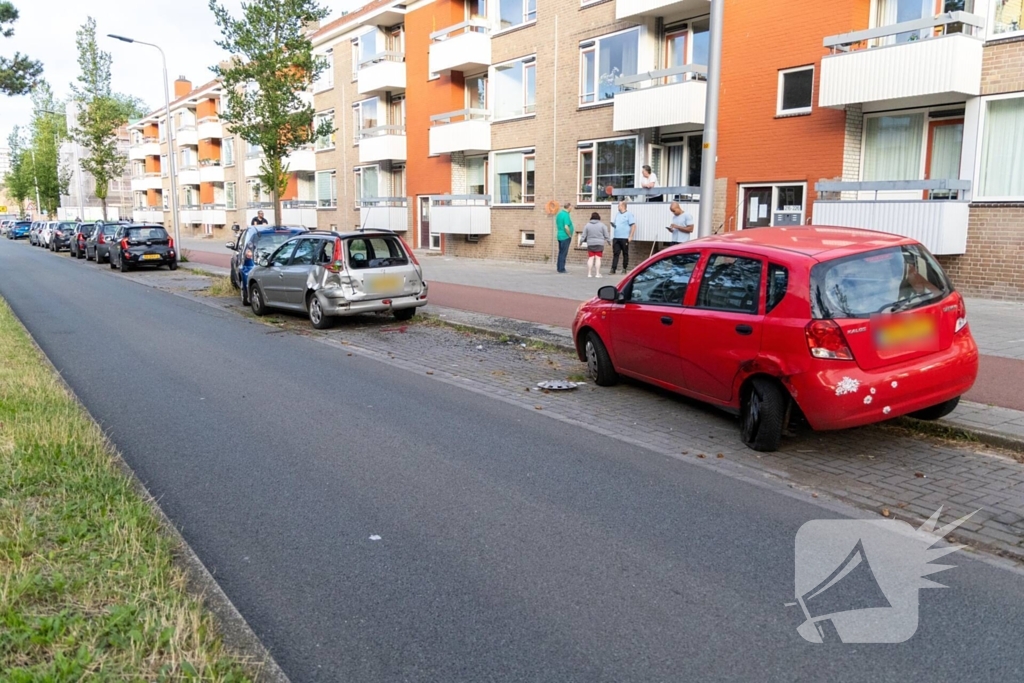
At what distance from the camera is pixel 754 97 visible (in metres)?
19.1

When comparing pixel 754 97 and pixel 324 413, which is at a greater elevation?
pixel 754 97

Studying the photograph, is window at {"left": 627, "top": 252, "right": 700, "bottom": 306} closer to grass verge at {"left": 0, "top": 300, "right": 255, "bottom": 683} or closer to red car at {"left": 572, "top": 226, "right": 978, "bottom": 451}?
red car at {"left": 572, "top": 226, "right": 978, "bottom": 451}

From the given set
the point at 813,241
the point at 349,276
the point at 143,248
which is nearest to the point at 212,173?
the point at 143,248

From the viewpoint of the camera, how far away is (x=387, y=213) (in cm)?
3469

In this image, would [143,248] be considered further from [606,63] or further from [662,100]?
[662,100]

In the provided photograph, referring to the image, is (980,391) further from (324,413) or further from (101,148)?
(101,148)

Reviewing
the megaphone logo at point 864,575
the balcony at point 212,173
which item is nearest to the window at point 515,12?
the megaphone logo at point 864,575

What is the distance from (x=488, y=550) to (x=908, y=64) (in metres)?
14.7

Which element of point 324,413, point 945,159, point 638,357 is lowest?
point 324,413

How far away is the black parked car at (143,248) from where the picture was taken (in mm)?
26734

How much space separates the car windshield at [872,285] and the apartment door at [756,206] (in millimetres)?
13313

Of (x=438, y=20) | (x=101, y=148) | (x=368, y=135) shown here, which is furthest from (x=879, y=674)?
(x=101, y=148)

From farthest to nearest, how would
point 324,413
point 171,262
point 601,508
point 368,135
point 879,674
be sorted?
point 368,135 → point 171,262 → point 324,413 → point 601,508 → point 879,674

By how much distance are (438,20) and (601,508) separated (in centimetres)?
2964
